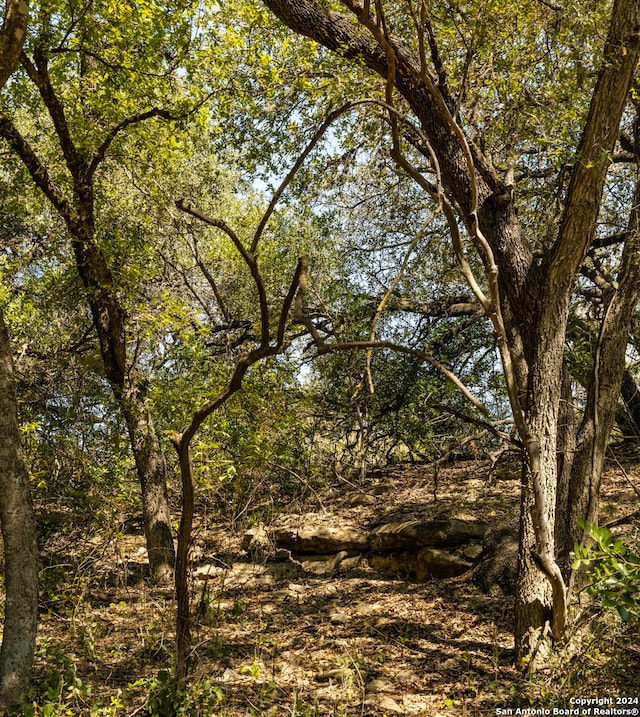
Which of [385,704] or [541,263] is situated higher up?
[541,263]

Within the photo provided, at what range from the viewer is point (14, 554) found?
13.9 ft

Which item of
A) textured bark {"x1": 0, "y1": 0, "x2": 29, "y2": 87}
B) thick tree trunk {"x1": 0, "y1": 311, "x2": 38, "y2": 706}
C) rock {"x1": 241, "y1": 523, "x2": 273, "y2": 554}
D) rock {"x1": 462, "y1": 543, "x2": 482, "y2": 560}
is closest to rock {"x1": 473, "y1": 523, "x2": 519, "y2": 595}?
rock {"x1": 462, "y1": 543, "x2": 482, "y2": 560}

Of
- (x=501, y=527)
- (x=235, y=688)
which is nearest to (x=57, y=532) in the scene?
(x=235, y=688)

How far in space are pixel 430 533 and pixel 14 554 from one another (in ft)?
14.7

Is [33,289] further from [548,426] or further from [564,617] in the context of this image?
[564,617]

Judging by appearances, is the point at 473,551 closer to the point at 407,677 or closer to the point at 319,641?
the point at 319,641

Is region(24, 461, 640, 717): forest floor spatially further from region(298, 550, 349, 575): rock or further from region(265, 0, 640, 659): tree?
region(265, 0, 640, 659): tree

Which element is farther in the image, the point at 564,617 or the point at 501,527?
the point at 501,527

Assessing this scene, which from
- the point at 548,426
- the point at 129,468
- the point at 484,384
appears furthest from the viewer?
the point at 484,384

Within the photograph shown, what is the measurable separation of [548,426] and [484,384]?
4856 mm

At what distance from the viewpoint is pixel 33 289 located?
8.29 metres

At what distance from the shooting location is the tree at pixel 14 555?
420cm

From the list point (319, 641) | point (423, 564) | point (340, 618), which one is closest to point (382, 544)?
point (423, 564)

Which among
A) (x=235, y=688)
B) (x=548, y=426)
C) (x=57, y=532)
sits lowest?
(x=235, y=688)
